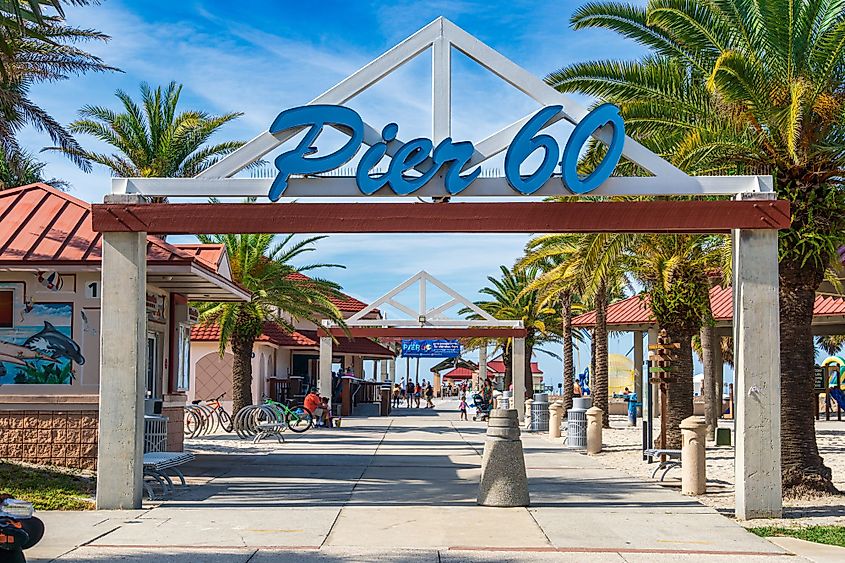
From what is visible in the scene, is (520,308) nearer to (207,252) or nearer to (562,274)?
(562,274)

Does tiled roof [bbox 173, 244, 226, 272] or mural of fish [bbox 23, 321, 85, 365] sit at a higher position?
tiled roof [bbox 173, 244, 226, 272]

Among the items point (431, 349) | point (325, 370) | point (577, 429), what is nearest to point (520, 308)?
point (431, 349)

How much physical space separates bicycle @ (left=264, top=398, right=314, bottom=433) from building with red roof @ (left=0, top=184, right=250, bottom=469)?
1227 cm

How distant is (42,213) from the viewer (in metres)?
18.0

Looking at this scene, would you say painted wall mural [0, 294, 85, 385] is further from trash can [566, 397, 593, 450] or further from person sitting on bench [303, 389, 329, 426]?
person sitting on bench [303, 389, 329, 426]

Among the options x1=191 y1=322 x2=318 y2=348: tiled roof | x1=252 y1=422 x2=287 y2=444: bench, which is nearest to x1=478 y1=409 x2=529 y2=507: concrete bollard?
x1=252 y1=422 x2=287 y2=444: bench

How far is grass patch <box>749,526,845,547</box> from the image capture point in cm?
1139

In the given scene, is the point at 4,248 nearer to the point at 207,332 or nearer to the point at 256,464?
the point at 256,464

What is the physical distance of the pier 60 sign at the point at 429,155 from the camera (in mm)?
13578

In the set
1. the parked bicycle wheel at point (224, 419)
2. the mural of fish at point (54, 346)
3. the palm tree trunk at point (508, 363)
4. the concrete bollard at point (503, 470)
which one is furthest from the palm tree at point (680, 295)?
the palm tree trunk at point (508, 363)

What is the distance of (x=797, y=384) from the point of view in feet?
48.3

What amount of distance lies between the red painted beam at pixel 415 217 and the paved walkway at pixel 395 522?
12.2 feet

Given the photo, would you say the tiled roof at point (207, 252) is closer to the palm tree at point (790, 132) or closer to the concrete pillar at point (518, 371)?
the palm tree at point (790, 132)

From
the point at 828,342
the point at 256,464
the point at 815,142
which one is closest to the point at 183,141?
the point at 256,464
